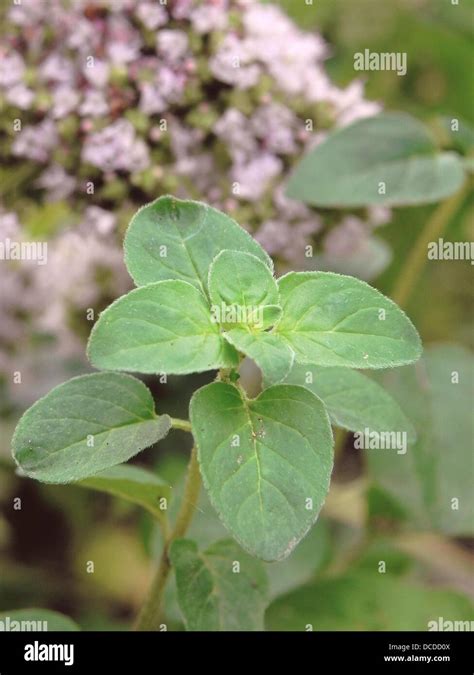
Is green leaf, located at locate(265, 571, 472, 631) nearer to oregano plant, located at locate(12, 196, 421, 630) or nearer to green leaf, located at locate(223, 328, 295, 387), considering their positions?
oregano plant, located at locate(12, 196, 421, 630)

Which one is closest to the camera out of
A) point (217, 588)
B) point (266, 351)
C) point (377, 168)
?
point (266, 351)

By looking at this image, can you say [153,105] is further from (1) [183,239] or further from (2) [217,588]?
(2) [217,588]

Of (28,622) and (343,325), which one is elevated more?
(343,325)

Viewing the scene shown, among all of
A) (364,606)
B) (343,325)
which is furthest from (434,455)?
(343,325)

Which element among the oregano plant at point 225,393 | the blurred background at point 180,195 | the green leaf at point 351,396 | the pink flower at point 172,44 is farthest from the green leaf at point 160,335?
the pink flower at point 172,44

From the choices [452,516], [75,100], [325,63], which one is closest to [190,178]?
[75,100]

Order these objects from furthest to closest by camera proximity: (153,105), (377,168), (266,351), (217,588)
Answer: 1. (377,168)
2. (153,105)
3. (217,588)
4. (266,351)
